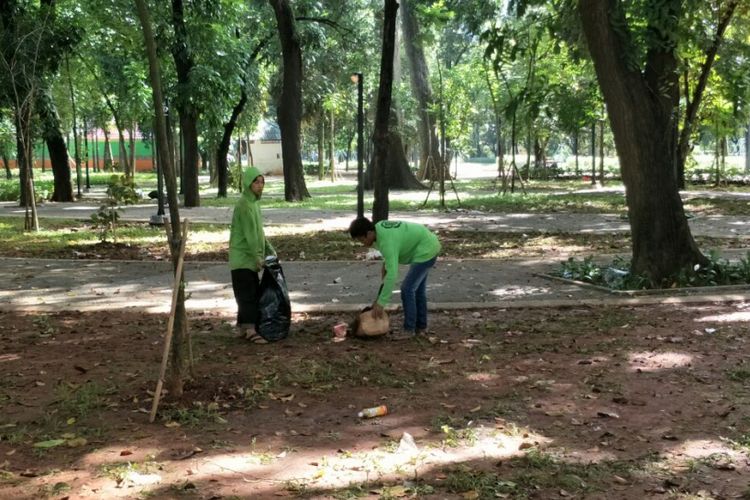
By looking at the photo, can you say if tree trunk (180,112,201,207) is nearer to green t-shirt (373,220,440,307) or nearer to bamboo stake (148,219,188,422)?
green t-shirt (373,220,440,307)

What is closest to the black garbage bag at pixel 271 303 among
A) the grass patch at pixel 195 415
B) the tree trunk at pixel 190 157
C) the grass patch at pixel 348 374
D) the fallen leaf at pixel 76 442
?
the grass patch at pixel 348 374

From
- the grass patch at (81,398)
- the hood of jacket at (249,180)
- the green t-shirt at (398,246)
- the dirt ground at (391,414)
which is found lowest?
the dirt ground at (391,414)

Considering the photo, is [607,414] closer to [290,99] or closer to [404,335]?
[404,335]

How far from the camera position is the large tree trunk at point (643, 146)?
890cm

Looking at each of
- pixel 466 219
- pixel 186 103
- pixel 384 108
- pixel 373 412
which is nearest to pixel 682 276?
pixel 373 412

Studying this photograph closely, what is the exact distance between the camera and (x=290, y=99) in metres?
23.5

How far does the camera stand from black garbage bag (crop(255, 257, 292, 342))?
661cm

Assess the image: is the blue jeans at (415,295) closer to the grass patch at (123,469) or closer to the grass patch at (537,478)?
the grass patch at (537,478)

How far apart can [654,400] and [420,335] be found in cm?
229

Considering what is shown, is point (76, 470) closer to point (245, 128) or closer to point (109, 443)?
point (109, 443)

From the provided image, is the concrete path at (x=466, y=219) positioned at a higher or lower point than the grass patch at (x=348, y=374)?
higher

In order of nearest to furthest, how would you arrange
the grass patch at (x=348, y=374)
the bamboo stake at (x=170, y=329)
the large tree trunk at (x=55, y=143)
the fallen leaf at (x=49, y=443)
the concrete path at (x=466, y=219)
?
the fallen leaf at (x=49, y=443), the bamboo stake at (x=170, y=329), the grass patch at (x=348, y=374), the concrete path at (x=466, y=219), the large tree trunk at (x=55, y=143)

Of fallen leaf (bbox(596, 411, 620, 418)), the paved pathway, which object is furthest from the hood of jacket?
fallen leaf (bbox(596, 411, 620, 418))

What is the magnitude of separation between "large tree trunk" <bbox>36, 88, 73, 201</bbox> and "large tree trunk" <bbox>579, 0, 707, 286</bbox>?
43.8 ft
